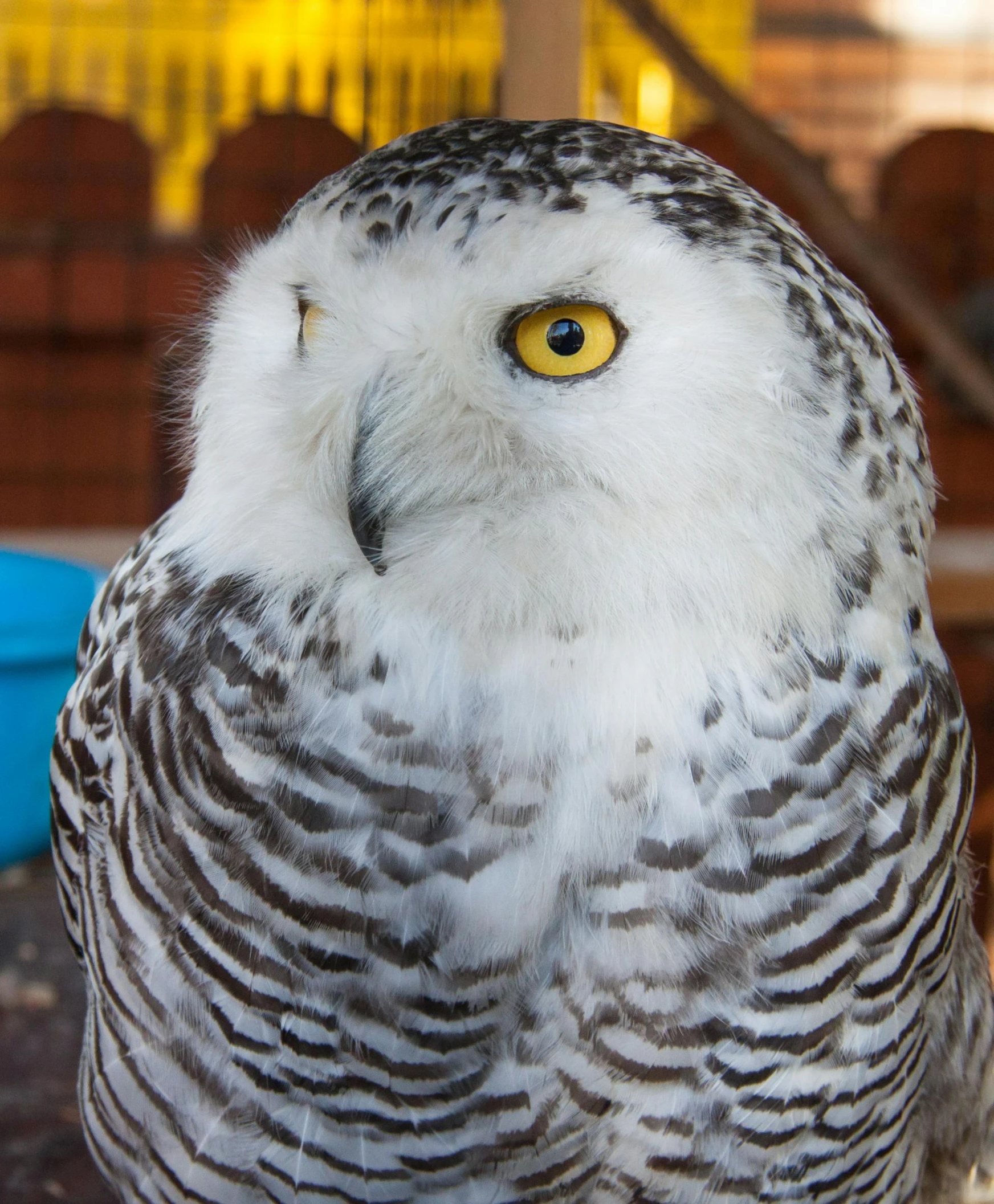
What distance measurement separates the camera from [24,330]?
3.49 metres

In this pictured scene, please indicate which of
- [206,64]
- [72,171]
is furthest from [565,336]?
[206,64]

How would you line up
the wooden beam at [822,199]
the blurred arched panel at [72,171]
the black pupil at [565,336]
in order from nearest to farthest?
the black pupil at [565,336] → the wooden beam at [822,199] → the blurred arched panel at [72,171]

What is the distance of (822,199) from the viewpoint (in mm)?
1816

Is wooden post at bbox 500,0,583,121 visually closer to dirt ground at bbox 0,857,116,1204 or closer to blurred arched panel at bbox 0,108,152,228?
dirt ground at bbox 0,857,116,1204

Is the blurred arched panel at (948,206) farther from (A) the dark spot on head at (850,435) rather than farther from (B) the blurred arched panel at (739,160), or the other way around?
(A) the dark spot on head at (850,435)

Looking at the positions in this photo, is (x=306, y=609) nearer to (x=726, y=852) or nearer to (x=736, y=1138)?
(x=726, y=852)

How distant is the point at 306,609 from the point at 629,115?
3.68 meters

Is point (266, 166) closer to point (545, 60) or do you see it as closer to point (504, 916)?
point (545, 60)

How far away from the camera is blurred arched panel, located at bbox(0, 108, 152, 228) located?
3.58 metres

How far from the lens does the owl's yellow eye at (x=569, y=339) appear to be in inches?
32.7

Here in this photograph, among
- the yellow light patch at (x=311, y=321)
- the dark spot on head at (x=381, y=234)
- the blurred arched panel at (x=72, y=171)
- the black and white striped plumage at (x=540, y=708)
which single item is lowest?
the black and white striped plumage at (x=540, y=708)

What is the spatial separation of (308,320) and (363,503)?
0.15 metres

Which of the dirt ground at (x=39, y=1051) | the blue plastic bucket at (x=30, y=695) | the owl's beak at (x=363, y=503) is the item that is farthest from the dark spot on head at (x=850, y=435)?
the blue plastic bucket at (x=30, y=695)

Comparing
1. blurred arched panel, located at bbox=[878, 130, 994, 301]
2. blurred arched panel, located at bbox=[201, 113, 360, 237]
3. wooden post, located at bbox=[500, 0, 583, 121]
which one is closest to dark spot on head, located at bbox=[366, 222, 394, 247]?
wooden post, located at bbox=[500, 0, 583, 121]
